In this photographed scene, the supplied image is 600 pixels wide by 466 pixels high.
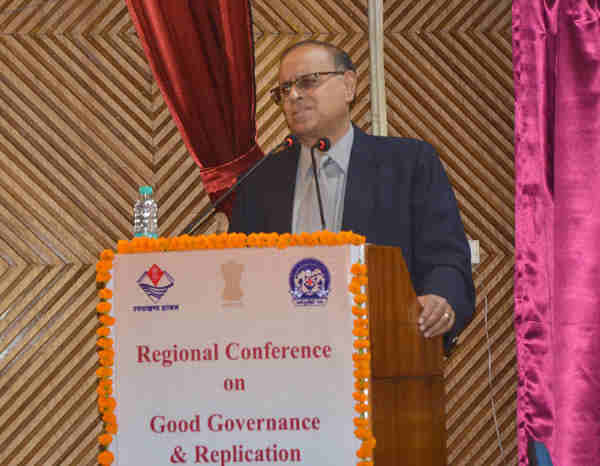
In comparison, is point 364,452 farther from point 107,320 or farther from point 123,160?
point 123,160

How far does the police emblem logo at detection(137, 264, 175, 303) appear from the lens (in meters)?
1.93

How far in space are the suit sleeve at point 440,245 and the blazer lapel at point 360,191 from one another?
0.54 feet

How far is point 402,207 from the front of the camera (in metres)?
2.56

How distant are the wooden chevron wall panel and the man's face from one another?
1200 millimetres

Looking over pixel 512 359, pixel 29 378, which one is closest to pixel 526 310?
pixel 512 359

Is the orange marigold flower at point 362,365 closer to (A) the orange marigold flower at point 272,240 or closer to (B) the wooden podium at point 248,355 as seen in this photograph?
(B) the wooden podium at point 248,355

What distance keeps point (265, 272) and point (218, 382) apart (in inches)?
12.3

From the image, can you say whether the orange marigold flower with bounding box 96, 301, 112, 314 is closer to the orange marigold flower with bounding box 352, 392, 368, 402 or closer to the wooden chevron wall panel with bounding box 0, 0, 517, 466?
the orange marigold flower with bounding box 352, 392, 368, 402

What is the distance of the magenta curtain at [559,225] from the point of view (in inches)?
99.3

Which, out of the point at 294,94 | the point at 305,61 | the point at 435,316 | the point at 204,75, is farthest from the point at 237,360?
the point at 204,75

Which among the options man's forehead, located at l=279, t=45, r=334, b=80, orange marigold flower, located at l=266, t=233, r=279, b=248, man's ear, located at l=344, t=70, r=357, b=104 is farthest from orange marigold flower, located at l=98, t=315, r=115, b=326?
man's ear, located at l=344, t=70, r=357, b=104

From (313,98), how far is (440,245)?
733mm

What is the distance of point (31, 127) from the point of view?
12.3 ft

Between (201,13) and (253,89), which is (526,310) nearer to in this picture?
(253,89)
